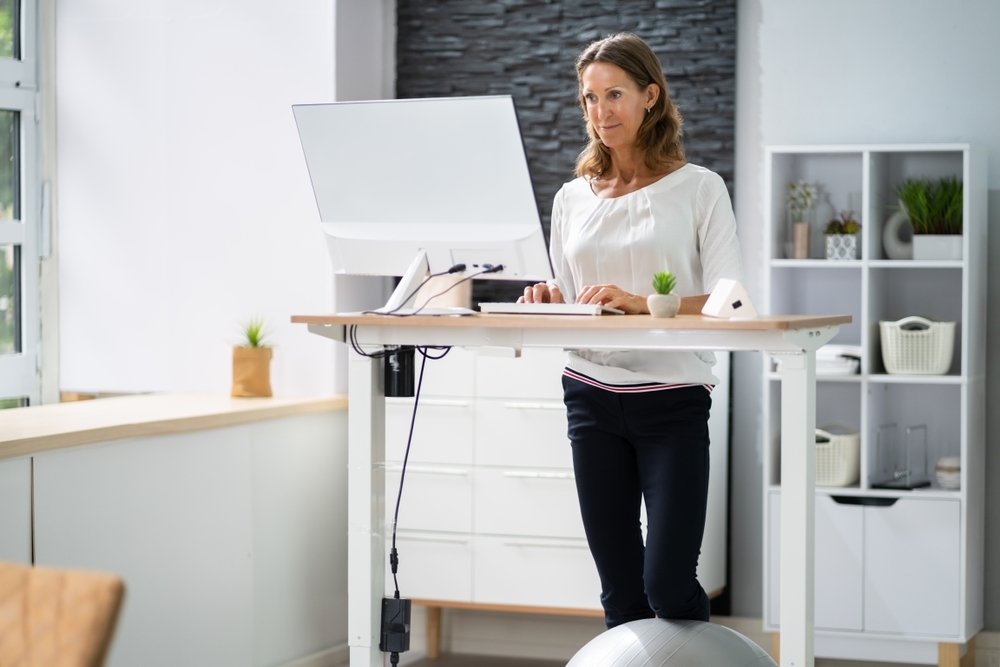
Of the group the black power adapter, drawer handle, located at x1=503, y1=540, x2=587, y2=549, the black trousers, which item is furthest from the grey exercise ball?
drawer handle, located at x1=503, y1=540, x2=587, y2=549

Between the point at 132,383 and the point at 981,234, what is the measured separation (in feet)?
8.94

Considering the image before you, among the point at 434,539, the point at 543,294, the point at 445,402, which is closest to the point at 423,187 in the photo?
the point at 543,294

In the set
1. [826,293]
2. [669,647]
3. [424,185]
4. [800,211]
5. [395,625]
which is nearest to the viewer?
[669,647]

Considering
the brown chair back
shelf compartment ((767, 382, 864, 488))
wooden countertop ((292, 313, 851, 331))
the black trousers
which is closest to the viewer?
the brown chair back

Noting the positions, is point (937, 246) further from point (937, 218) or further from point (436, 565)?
point (436, 565)

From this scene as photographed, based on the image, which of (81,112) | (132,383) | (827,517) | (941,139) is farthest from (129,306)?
(941,139)

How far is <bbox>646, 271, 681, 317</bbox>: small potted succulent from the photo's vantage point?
76.8 inches

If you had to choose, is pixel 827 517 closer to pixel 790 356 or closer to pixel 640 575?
pixel 640 575

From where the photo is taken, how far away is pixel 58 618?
910 mm

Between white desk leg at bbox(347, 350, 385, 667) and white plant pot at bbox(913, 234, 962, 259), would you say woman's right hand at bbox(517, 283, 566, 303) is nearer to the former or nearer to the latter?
white desk leg at bbox(347, 350, 385, 667)

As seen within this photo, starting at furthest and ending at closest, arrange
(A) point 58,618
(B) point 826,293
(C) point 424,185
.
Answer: (B) point 826,293 < (C) point 424,185 < (A) point 58,618

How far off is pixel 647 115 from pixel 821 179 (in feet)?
5.15

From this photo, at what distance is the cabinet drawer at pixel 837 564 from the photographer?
3.34m

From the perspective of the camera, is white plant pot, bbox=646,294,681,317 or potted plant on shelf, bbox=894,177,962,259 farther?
potted plant on shelf, bbox=894,177,962,259
